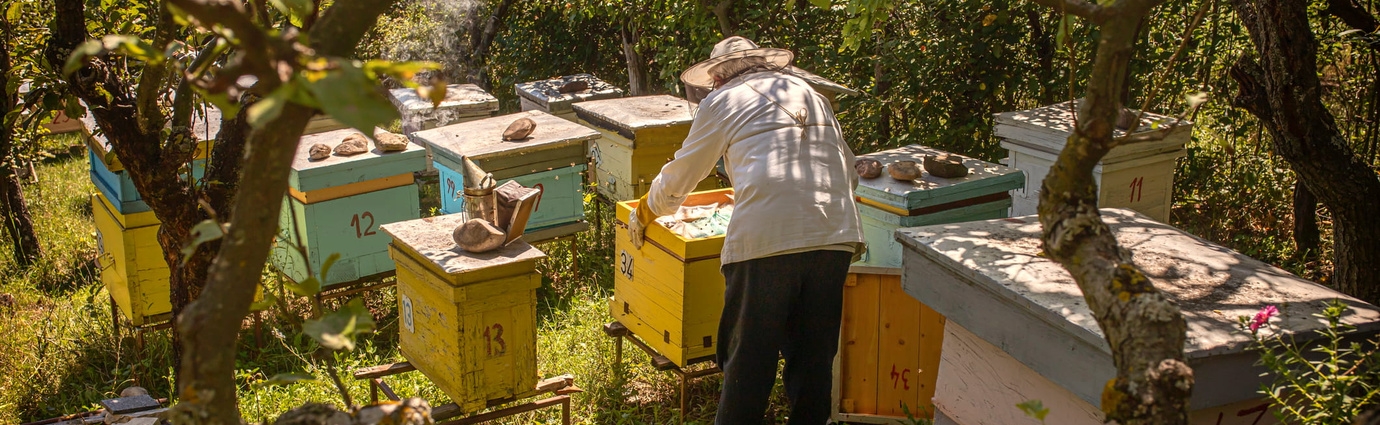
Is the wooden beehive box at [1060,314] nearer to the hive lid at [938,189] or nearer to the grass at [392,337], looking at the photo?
the hive lid at [938,189]

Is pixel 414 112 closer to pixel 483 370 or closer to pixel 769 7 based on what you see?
pixel 769 7

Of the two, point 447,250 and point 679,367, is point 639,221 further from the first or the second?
point 447,250

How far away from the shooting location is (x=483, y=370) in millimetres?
3568

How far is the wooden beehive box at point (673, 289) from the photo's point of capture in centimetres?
379

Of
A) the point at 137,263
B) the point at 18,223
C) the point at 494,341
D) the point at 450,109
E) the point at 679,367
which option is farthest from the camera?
the point at 450,109

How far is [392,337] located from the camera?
516 centimetres

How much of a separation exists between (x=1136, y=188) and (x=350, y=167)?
343cm

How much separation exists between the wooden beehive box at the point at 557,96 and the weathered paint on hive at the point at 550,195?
4.07 feet

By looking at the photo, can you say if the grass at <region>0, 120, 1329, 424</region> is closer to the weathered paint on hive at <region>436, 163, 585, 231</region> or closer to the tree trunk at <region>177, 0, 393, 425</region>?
the weathered paint on hive at <region>436, 163, 585, 231</region>

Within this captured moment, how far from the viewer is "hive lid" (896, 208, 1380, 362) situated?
2432 millimetres

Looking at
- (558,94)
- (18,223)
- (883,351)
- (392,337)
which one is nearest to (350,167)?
(392,337)

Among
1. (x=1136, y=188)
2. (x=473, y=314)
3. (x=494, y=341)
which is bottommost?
(x=494, y=341)

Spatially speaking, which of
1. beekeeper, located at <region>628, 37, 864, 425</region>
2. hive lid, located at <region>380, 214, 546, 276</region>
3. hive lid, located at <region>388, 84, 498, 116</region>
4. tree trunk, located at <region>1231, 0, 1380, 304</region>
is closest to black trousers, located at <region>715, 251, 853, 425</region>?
beekeeper, located at <region>628, 37, 864, 425</region>

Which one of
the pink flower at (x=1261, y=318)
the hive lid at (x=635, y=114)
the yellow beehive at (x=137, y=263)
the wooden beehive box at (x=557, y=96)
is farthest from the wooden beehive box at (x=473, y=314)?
the wooden beehive box at (x=557, y=96)
